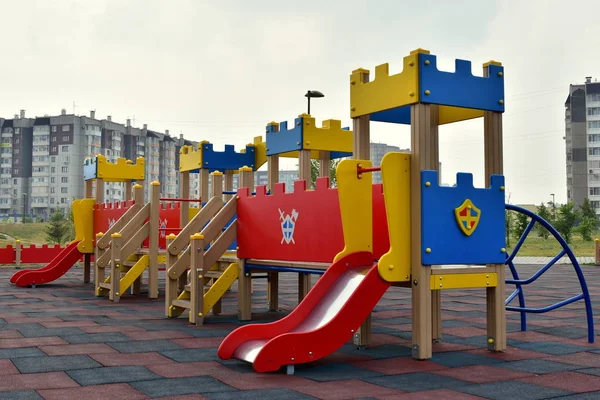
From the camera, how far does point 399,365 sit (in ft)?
18.9

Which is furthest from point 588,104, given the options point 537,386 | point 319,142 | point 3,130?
point 537,386

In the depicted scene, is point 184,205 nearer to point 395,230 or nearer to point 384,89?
point 384,89

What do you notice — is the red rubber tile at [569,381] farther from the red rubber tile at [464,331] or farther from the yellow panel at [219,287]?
the yellow panel at [219,287]

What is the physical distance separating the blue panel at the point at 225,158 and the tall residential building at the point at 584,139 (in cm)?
8130

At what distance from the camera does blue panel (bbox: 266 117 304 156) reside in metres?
11.1

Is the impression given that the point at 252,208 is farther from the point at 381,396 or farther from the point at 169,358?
the point at 381,396

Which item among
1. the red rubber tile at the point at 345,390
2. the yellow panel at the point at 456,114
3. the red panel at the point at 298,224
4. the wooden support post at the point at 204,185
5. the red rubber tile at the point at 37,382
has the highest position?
the yellow panel at the point at 456,114

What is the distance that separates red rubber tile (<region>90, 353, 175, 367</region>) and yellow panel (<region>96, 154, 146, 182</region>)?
10501mm

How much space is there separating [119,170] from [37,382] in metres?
12.0

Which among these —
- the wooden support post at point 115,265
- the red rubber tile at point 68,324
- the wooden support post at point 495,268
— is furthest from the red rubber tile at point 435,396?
the wooden support post at point 115,265

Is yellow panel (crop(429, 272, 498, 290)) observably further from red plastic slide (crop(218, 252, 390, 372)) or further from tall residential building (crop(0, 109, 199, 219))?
tall residential building (crop(0, 109, 199, 219))

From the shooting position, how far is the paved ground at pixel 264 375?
15.3ft

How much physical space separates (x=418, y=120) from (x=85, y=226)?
36.1ft

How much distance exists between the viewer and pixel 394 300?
11.6m
